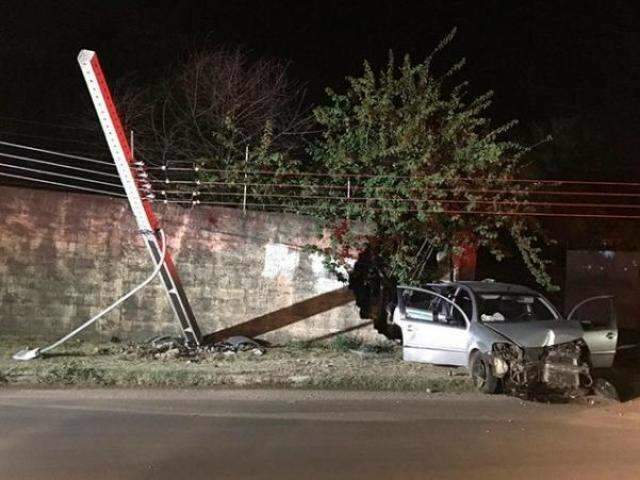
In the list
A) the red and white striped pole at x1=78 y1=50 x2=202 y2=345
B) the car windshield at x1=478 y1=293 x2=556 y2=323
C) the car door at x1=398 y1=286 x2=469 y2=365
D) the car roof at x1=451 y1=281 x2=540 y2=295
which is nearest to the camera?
the red and white striped pole at x1=78 y1=50 x2=202 y2=345

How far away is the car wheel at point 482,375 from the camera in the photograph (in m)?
9.55

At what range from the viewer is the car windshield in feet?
35.1

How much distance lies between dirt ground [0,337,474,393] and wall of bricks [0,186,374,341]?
1.12 metres

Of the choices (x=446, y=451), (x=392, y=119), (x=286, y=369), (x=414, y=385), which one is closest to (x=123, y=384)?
(x=286, y=369)

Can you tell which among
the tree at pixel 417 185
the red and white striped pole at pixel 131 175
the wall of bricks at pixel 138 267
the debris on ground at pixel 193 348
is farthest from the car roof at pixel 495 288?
the red and white striped pole at pixel 131 175

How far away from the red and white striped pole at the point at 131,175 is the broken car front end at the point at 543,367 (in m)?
5.22

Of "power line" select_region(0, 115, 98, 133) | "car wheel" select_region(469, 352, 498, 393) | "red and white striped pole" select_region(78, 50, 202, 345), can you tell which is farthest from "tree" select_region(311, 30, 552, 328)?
"power line" select_region(0, 115, 98, 133)

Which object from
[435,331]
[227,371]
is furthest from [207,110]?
[435,331]

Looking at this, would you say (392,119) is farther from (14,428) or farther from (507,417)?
(14,428)

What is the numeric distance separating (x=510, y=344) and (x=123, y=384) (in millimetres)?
5357

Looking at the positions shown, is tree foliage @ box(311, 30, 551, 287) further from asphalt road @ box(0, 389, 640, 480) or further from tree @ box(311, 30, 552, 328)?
asphalt road @ box(0, 389, 640, 480)

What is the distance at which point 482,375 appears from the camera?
32.2 ft

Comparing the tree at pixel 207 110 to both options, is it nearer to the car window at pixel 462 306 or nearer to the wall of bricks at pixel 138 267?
the wall of bricks at pixel 138 267

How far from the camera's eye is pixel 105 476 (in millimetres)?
5527
